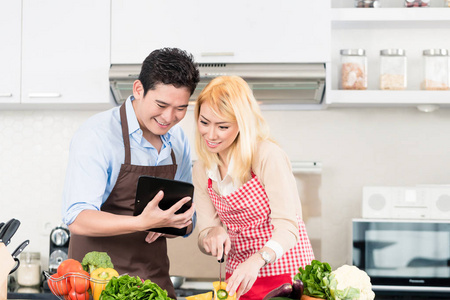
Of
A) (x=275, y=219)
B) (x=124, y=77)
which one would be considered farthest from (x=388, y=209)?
(x=124, y=77)

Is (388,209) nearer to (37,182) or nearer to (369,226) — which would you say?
(369,226)

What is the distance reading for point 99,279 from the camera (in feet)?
3.87

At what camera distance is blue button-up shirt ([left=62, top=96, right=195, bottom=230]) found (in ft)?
5.34

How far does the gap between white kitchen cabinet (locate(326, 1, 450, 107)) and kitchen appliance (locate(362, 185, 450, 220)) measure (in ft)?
1.46

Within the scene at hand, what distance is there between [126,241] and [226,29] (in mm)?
1364

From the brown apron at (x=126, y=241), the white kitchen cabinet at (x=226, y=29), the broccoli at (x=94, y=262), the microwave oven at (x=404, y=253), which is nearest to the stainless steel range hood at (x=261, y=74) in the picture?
the white kitchen cabinet at (x=226, y=29)

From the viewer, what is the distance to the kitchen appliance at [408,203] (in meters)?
2.66

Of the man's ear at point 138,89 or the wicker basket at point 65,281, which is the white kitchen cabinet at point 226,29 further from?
the wicker basket at point 65,281

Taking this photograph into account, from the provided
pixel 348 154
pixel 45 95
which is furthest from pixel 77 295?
pixel 348 154

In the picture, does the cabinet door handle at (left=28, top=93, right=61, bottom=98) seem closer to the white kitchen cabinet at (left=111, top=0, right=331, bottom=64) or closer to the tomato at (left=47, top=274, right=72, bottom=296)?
the white kitchen cabinet at (left=111, top=0, right=331, bottom=64)

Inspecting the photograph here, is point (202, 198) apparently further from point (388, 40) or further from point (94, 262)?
point (388, 40)

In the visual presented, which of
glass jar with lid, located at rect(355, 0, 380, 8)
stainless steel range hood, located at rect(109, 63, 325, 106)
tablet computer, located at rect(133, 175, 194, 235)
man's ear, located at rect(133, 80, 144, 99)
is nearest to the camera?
tablet computer, located at rect(133, 175, 194, 235)

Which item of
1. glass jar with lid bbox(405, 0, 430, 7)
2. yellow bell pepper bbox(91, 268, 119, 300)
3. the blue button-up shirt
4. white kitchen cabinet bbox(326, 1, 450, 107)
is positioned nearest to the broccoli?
yellow bell pepper bbox(91, 268, 119, 300)

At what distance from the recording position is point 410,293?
259cm
